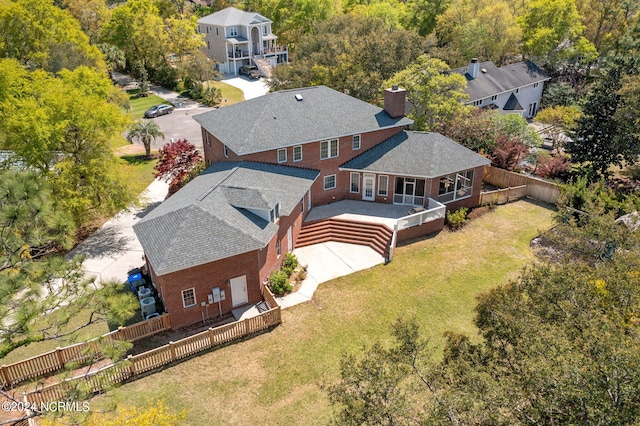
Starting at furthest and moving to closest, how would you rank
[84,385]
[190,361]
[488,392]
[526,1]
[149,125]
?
1. [526,1]
2. [149,125]
3. [190,361]
4. [84,385]
5. [488,392]

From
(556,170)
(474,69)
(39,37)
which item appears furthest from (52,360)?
(474,69)

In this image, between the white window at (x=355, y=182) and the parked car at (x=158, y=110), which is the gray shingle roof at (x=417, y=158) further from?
the parked car at (x=158, y=110)

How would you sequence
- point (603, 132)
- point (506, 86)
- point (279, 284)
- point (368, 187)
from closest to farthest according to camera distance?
point (279, 284)
point (368, 187)
point (603, 132)
point (506, 86)

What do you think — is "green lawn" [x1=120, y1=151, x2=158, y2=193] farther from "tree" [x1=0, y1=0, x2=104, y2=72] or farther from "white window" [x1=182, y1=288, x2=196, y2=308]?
"tree" [x1=0, y1=0, x2=104, y2=72]

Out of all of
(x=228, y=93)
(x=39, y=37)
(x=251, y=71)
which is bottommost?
(x=228, y=93)

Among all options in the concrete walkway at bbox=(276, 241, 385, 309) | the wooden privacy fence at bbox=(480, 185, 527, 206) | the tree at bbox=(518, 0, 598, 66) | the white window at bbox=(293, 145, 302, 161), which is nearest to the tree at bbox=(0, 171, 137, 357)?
the concrete walkway at bbox=(276, 241, 385, 309)

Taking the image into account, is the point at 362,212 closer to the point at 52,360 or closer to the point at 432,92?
the point at 432,92

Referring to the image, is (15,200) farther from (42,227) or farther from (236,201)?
(236,201)

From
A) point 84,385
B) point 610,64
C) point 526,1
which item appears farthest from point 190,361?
point 526,1
